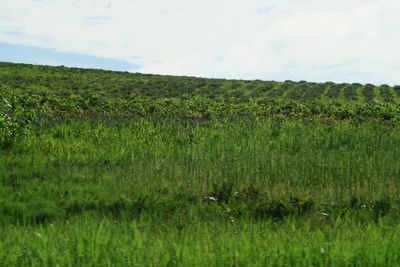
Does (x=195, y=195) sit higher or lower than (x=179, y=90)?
lower

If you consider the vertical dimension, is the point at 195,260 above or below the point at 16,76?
below

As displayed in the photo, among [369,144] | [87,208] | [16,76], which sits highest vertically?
[16,76]

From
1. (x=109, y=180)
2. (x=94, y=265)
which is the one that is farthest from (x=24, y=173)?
(x=94, y=265)

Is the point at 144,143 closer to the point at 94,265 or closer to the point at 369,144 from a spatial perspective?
the point at 369,144

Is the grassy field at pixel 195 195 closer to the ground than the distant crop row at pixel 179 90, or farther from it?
closer to the ground

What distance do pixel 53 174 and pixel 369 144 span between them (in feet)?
24.7

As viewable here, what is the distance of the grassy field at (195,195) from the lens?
4.34 metres

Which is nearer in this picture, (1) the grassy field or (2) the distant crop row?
(1) the grassy field

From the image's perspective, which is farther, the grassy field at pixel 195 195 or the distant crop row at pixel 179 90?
the distant crop row at pixel 179 90

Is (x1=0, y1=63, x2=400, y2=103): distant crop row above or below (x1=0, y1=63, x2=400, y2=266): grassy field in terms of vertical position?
above

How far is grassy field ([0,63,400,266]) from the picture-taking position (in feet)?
14.2

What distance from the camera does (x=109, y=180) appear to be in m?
7.95

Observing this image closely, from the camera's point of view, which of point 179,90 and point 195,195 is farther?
point 179,90

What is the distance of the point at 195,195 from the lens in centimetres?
719
